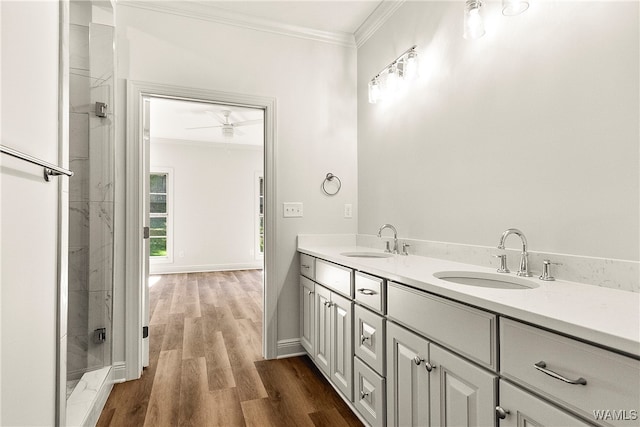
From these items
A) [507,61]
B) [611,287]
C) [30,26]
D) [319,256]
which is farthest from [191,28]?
[611,287]

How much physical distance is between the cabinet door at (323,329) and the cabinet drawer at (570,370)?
124cm

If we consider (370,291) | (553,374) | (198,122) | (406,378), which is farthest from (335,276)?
(198,122)

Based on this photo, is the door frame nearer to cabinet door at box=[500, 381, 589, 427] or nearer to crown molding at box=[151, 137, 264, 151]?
cabinet door at box=[500, 381, 589, 427]

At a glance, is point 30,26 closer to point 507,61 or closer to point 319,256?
point 319,256

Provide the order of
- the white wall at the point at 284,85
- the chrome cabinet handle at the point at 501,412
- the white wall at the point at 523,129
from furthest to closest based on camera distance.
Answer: the white wall at the point at 284,85 → the white wall at the point at 523,129 → the chrome cabinet handle at the point at 501,412

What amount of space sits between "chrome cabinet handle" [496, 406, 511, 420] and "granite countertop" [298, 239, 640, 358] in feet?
0.87

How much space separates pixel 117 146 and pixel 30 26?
3.96 feet

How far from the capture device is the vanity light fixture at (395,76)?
2021mm

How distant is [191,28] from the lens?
93.7 inches

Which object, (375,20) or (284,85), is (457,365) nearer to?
(284,85)

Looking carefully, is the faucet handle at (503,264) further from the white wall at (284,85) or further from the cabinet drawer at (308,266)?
the white wall at (284,85)

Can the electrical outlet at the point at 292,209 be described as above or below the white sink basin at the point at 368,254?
above

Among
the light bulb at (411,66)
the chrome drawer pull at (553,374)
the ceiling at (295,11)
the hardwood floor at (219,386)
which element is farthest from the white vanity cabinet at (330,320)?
the ceiling at (295,11)

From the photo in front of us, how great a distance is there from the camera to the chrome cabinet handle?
889 mm
